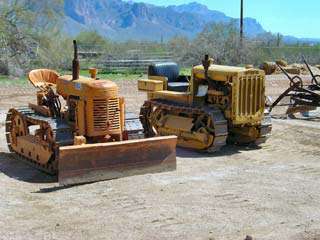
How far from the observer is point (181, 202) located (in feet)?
26.8

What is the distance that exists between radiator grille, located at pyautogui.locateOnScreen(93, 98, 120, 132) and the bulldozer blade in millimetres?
510

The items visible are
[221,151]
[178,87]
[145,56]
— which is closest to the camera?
[221,151]

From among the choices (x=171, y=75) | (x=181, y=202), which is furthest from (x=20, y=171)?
(x=171, y=75)

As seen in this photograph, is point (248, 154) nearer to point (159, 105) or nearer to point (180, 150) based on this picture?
point (180, 150)

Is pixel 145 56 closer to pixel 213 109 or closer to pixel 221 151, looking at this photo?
pixel 221 151

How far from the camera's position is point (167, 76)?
13945 mm

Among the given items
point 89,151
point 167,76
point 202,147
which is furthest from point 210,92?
point 89,151

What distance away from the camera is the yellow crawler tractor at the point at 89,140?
8977 mm

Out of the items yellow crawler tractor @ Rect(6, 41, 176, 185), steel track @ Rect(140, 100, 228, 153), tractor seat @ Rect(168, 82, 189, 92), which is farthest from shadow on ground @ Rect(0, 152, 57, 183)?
tractor seat @ Rect(168, 82, 189, 92)

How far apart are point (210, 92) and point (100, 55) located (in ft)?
Result: 75.4

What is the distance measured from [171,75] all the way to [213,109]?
8.03 ft

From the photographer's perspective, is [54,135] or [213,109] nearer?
[54,135]

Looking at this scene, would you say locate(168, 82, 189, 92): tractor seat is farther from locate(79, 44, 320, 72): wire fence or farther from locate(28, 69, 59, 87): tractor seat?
locate(79, 44, 320, 72): wire fence

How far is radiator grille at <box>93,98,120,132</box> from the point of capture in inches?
376
